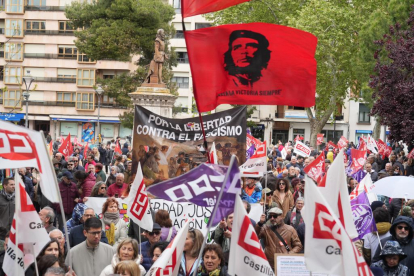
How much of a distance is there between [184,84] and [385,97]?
4027cm

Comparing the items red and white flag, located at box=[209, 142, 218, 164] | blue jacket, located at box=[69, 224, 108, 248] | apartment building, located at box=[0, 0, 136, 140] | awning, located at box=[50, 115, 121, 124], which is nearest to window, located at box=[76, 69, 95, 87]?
apartment building, located at box=[0, 0, 136, 140]

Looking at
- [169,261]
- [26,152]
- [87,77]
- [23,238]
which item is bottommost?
[169,261]

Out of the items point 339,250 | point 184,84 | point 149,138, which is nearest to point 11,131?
point 339,250

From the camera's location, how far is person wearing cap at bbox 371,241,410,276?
25.0ft

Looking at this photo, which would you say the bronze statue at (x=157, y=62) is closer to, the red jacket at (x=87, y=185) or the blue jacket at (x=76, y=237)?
the red jacket at (x=87, y=185)

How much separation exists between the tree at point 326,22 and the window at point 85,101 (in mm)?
19041

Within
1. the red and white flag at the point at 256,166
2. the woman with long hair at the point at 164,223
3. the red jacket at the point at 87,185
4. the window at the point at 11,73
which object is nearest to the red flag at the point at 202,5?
the woman with long hair at the point at 164,223

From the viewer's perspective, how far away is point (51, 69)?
65.4m

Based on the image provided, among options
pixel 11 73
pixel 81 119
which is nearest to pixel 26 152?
pixel 81 119

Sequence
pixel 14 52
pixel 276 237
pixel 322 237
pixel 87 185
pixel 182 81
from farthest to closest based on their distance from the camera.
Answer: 1. pixel 182 81
2. pixel 14 52
3. pixel 87 185
4. pixel 276 237
5. pixel 322 237

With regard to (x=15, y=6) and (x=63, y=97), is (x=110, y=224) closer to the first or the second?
(x=63, y=97)

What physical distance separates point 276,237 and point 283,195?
11.3 feet

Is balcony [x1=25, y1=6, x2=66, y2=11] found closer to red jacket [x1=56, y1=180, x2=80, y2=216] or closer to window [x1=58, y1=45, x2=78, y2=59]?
window [x1=58, y1=45, x2=78, y2=59]

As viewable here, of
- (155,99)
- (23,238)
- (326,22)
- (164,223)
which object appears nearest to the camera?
(23,238)
